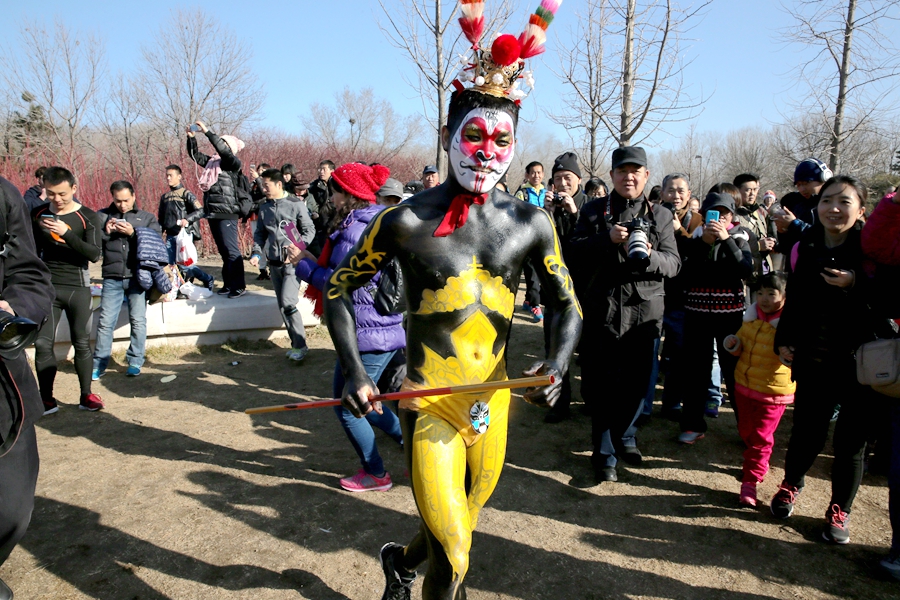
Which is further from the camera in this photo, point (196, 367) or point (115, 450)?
point (196, 367)

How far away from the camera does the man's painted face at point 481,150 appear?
2367mm

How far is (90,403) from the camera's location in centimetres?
559

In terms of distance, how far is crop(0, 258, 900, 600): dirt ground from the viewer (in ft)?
10.3

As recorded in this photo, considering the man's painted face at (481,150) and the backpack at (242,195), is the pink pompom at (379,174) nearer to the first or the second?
the man's painted face at (481,150)

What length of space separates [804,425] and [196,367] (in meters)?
6.12

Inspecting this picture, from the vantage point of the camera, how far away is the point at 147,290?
639cm

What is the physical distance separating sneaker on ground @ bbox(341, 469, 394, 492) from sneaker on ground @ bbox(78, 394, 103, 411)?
9.67ft

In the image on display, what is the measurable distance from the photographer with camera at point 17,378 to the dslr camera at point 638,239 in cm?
311

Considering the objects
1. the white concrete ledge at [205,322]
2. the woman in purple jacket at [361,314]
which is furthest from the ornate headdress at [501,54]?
the white concrete ledge at [205,322]

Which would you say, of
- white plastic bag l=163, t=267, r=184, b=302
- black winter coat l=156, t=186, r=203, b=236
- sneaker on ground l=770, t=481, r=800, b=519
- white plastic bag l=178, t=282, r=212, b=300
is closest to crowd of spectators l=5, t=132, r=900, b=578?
sneaker on ground l=770, t=481, r=800, b=519

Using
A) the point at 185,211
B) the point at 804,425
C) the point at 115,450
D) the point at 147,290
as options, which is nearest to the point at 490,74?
the point at 804,425

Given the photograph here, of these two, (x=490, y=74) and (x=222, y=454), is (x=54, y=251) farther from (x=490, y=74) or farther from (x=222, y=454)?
(x=490, y=74)

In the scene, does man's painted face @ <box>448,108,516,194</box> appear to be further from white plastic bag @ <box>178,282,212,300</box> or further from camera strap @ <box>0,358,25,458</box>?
white plastic bag @ <box>178,282,212,300</box>

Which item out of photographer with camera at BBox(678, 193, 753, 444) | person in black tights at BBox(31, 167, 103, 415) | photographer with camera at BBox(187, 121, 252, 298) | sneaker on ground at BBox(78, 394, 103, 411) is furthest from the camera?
photographer with camera at BBox(187, 121, 252, 298)
